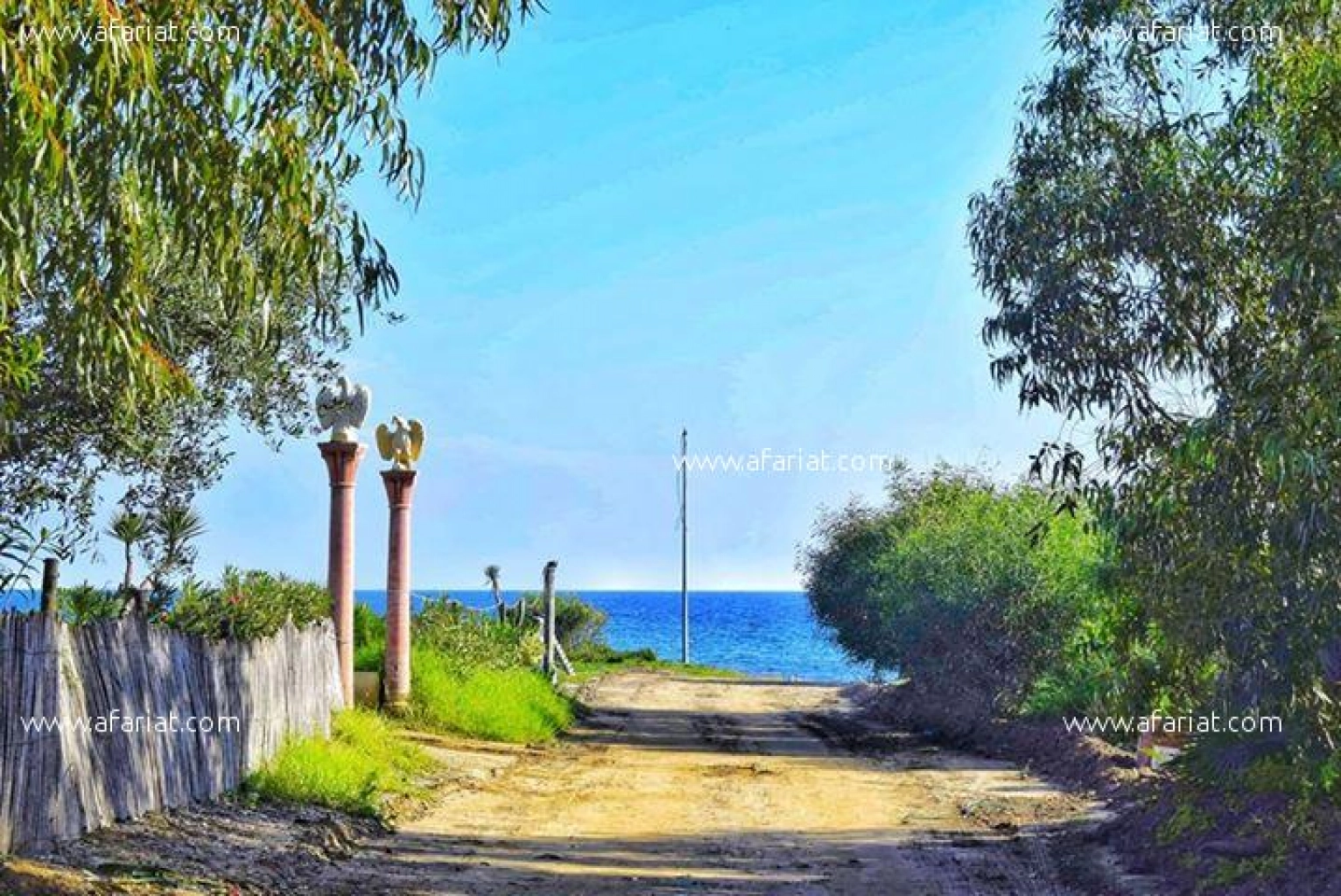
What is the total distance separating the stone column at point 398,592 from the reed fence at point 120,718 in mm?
5524

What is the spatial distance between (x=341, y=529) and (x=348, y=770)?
4.84 metres

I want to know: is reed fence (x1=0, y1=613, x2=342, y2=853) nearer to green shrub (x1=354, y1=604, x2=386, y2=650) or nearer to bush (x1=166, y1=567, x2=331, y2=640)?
bush (x1=166, y1=567, x2=331, y2=640)

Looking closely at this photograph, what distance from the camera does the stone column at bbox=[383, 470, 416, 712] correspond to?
22094 mm

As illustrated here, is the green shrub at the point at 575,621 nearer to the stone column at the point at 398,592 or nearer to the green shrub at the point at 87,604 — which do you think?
the stone column at the point at 398,592

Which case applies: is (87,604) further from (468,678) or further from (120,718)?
(468,678)

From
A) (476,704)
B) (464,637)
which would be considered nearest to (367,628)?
(464,637)

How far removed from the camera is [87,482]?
→ 19.3 metres

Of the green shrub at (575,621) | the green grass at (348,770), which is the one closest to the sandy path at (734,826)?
the green grass at (348,770)

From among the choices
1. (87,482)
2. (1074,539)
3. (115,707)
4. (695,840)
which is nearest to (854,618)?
(1074,539)

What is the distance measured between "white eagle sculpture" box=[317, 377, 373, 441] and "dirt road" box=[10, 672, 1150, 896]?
13.9 feet

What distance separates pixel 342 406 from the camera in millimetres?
20391

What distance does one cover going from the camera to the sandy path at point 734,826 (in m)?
11.8

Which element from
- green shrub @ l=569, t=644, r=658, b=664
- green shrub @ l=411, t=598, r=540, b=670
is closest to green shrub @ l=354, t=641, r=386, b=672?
green shrub @ l=411, t=598, r=540, b=670

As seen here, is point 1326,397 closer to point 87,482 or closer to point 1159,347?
point 1159,347
